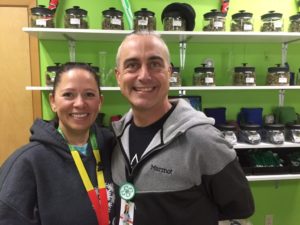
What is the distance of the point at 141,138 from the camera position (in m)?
1.11

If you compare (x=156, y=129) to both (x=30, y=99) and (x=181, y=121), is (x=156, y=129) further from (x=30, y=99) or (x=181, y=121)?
(x=30, y=99)

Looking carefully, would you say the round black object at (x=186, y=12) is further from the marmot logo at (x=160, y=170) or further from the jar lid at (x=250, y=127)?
the marmot logo at (x=160, y=170)

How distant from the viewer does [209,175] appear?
3.26 feet

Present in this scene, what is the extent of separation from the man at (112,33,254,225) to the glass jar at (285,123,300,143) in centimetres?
118

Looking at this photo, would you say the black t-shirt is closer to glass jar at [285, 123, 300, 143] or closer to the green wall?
the green wall

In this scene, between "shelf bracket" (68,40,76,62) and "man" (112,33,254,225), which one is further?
"shelf bracket" (68,40,76,62)

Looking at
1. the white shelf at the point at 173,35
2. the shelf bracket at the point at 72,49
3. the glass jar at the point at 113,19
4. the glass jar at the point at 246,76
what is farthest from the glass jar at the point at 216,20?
the shelf bracket at the point at 72,49

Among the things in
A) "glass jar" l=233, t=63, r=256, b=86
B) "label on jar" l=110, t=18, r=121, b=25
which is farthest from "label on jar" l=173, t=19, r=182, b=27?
"glass jar" l=233, t=63, r=256, b=86

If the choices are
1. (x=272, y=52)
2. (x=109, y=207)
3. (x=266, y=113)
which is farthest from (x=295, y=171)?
(x=109, y=207)

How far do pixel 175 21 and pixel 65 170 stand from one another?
1313 mm

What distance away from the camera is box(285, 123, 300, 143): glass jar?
6.76 feet

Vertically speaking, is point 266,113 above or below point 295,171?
above

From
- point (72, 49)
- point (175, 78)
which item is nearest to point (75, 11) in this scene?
point (72, 49)

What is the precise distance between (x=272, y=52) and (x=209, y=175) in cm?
172
